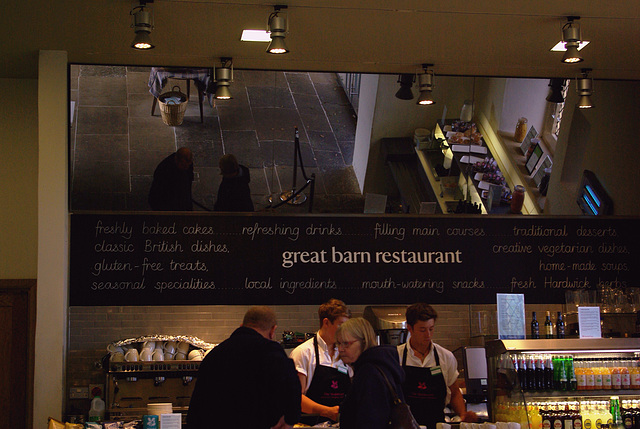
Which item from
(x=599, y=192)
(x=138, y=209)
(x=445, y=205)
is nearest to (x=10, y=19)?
(x=138, y=209)

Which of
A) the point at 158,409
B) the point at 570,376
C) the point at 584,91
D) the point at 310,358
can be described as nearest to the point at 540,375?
the point at 570,376

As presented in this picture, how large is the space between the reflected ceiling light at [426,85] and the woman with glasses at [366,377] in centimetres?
300

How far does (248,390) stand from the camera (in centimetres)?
463

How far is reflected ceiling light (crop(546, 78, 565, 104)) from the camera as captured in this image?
24.3 feet

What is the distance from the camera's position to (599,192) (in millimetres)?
7531

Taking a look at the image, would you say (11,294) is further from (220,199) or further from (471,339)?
(471,339)

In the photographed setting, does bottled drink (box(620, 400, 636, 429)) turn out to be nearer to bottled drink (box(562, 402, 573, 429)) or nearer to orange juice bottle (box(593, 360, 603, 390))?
orange juice bottle (box(593, 360, 603, 390))

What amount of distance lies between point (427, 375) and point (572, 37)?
8.51ft

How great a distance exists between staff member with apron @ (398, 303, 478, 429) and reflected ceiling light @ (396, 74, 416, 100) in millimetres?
2151

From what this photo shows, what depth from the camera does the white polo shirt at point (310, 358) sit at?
232 inches

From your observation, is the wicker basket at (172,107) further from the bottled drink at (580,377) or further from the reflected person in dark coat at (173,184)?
the bottled drink at (580,377)

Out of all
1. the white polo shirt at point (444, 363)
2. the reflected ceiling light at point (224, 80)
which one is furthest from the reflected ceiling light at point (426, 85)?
the white polo shirt at point (444, 363)

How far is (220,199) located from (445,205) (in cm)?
201

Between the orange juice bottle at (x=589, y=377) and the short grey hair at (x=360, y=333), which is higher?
the short grey hair at (x=360, y=333)
